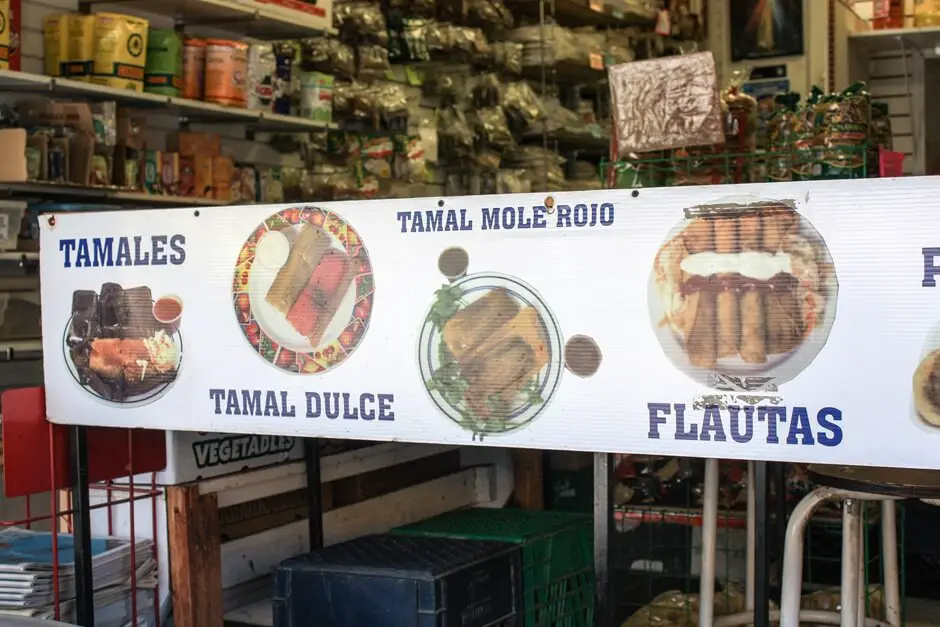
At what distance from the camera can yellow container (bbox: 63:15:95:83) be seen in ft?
13.4

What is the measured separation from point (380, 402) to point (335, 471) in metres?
0.96

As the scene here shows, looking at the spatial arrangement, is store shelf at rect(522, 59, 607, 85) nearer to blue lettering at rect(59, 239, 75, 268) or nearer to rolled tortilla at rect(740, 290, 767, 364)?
blue lettering at rect(59, 239, 75, 268)

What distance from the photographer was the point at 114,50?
411cm

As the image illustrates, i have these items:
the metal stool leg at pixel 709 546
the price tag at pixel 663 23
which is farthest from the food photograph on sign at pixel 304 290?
the price tag at pixel 663 23

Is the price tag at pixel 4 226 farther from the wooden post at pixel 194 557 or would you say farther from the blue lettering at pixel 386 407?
the blue lettering at pixel 386 407

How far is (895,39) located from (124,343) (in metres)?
5.72

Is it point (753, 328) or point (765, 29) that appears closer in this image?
point (753, 328)

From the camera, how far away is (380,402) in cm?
217

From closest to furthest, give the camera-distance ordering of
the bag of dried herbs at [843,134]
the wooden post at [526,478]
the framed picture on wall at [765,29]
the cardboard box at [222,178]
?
the bag of dried herbs at [843,134]
the wooden post at [526,478]
the cardboard box at [222,178]
the framed picture on wall at [765,29]

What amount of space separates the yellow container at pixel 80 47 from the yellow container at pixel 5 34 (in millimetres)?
342

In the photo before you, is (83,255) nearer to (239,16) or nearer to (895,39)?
(239,16)

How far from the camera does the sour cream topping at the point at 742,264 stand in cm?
186

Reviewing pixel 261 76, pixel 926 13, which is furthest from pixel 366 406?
pixel 926 13

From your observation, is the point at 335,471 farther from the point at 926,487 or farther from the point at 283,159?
the point at 283,159
